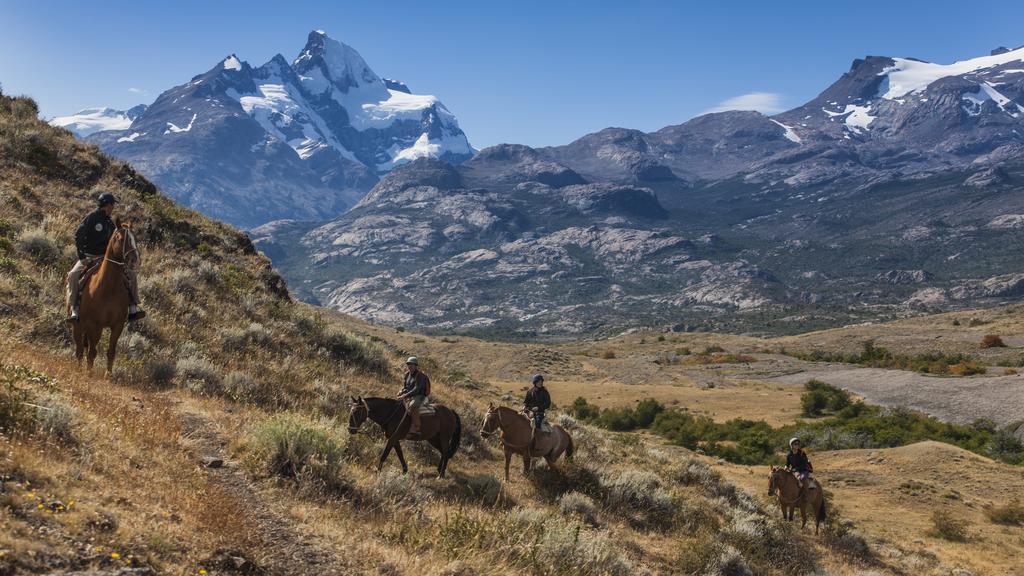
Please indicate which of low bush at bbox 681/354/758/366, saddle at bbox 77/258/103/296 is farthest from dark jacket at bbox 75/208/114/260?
low bush at bbox 681/354/758/366

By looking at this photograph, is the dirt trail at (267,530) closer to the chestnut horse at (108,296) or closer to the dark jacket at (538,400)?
the chestnut horse at (108,296)

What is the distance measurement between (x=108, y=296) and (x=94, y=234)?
153cm

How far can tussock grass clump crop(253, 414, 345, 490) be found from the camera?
30.5ft

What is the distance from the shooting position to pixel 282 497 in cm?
855

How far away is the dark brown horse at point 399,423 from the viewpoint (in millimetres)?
12219

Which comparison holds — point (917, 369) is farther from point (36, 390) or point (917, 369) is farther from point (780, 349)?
point (36, 390)

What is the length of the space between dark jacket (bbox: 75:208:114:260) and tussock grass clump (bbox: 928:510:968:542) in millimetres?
29705

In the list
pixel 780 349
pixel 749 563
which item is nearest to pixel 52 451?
pixel 749 563

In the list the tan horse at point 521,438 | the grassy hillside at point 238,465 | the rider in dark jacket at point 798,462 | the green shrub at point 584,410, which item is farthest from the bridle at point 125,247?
the green shrub at point 584,410

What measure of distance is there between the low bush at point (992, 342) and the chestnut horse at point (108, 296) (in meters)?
83.3

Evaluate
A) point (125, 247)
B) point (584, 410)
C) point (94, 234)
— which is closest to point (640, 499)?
point (125, 247)

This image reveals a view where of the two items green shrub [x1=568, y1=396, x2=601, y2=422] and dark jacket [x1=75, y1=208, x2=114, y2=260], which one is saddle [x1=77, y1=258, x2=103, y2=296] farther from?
green shrub [x1=568, y1=396, x2=601, y2=422]

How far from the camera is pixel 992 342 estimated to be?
68.7 m

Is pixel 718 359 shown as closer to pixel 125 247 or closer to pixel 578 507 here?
pixel 578 507
